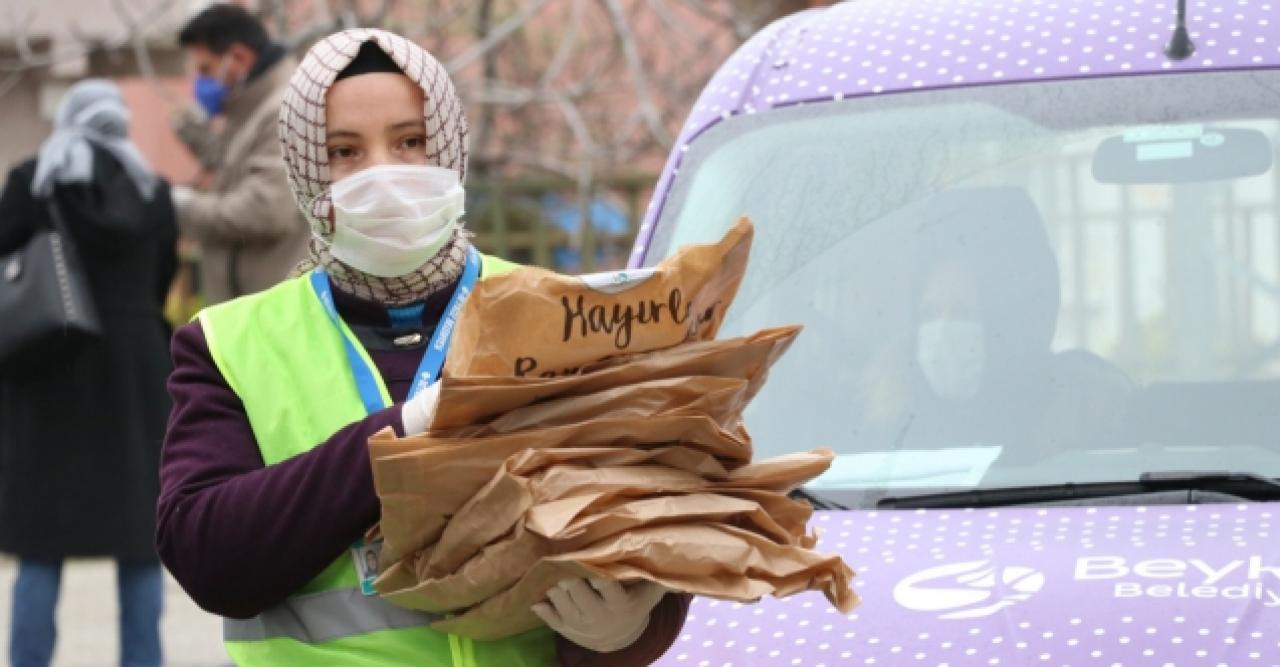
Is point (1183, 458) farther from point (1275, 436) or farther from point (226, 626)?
point (226, 626)

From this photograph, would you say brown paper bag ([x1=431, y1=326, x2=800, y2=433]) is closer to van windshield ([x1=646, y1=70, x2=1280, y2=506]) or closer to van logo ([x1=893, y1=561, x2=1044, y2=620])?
van logo ([x1=893, y1=561, x2=1044, y2=620])

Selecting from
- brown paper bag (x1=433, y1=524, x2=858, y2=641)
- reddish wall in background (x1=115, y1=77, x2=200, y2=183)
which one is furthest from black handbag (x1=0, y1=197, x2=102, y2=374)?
reddish wall in background (x1=115, y1=77, x2=200, y2=183)

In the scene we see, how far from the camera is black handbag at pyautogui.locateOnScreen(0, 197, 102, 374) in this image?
6.83 m

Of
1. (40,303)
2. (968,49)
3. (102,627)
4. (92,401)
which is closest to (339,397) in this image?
(968,49)

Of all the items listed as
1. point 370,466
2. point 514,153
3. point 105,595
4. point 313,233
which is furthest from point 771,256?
point 514,153

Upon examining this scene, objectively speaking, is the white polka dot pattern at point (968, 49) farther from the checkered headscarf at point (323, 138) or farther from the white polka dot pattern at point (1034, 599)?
the checkered headscarf at point (323, 138)

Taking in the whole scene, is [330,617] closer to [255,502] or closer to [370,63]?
[255,502]

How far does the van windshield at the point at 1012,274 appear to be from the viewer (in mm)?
3723

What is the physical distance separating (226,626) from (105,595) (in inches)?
305

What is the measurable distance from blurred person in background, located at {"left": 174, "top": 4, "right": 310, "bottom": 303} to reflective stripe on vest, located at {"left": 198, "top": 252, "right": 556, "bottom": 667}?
16.2ft

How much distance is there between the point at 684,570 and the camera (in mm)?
2355

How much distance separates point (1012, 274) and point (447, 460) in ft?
5.77

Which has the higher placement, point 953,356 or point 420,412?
point 420,412

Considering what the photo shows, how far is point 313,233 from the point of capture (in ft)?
8.98
